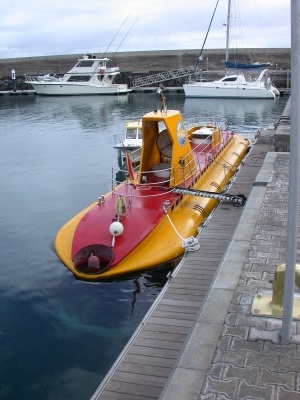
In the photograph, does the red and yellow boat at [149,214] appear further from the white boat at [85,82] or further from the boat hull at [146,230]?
the white boat at [85,82]

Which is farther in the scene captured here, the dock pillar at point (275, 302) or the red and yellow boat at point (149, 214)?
the red and yellow boat at point (149, 214)

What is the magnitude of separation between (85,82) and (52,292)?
54.1m

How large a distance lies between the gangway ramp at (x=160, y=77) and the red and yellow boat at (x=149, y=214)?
52.0 m

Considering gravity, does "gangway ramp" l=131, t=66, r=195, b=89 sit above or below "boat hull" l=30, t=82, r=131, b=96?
above

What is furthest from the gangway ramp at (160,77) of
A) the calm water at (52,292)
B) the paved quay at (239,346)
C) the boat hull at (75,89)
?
the paved quay at (239,346)

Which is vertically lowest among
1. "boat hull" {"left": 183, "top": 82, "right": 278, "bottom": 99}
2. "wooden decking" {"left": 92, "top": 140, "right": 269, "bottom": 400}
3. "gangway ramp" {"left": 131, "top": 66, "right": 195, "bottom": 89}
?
"wooden decking" {"left": 92, "top": 140, "right": 269, "bottom": 400}

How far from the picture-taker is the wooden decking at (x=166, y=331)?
6.21 metres

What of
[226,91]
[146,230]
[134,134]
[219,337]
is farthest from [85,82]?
[219,337]

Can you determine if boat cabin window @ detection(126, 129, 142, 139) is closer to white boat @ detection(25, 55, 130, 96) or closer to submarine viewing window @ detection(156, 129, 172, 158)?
submarine viewing window @ detection(156, 129, 172, 158)

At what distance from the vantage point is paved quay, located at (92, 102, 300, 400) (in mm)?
5004

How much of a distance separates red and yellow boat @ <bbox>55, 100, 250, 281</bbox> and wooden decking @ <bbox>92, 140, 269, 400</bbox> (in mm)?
708

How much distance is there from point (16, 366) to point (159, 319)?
2655 millimetres

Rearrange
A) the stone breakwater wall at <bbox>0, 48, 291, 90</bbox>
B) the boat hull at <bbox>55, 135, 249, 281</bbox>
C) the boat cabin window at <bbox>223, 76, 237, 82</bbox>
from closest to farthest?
the boat hull at <bbox>55, 135, 249, 281</bbox>, the boat cabin window at <bbox>223, 76, 237, 82</bbox>, the stone breakwater wall at <bbox>0, 48, 291, 90</bbox>

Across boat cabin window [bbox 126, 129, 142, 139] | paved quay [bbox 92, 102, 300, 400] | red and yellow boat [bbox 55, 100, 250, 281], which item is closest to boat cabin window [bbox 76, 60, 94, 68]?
boat cabin window [bbox 126, 129, 142, 139]
